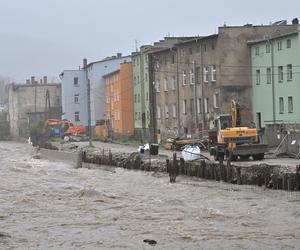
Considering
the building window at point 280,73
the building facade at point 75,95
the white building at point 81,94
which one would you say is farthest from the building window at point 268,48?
the building facade at point 75,95

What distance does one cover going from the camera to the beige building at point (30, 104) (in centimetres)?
13888

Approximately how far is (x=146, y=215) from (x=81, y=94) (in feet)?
332

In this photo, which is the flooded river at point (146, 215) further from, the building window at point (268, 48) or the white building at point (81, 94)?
the white building at point (81, 94)

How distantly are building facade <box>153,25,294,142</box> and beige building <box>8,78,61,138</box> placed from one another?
56.8 metres

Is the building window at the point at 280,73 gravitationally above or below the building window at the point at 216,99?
above

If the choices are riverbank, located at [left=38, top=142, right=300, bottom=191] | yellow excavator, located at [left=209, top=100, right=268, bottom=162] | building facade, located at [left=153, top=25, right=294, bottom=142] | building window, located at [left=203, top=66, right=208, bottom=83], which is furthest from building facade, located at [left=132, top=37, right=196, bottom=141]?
yellow excavator, located at [left=209, top=100, right=268, bottom=162]

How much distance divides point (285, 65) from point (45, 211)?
4108 centimetres

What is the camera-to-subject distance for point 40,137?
104 meters

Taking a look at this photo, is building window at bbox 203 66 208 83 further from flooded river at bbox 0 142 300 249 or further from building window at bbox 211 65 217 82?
flooded river at bbox 0 142 300 249

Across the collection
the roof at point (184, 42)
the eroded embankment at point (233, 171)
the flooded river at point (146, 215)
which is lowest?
the flooded river at point (146, 215)

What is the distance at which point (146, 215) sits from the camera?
82.4 ft

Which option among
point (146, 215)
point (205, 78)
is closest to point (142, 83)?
point (205, 78)

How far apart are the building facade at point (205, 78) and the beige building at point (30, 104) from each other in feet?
186

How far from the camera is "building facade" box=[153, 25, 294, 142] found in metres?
69.9
